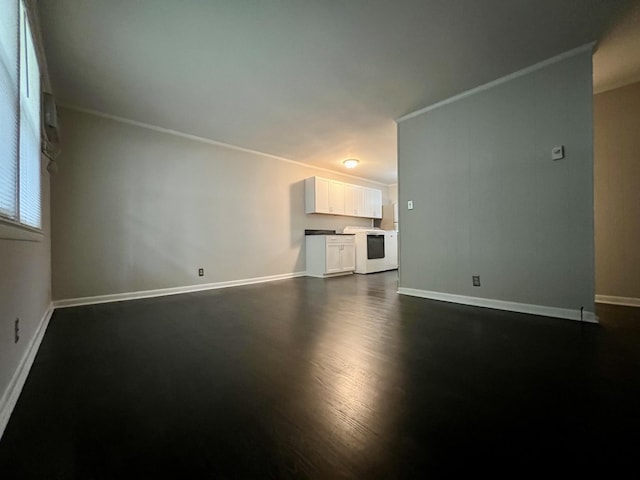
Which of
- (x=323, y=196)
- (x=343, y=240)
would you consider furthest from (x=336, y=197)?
(x=343, y=240)

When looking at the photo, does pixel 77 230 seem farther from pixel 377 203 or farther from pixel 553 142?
pixel 377 203

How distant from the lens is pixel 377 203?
7227mm

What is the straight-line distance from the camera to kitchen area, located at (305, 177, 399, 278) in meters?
5.66

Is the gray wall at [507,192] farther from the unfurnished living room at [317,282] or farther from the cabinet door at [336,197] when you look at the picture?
the cabinet door at [336,197]

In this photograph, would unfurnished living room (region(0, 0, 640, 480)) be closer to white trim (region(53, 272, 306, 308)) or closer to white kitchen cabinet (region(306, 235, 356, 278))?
white trim (region(53, 272, 306, 308))

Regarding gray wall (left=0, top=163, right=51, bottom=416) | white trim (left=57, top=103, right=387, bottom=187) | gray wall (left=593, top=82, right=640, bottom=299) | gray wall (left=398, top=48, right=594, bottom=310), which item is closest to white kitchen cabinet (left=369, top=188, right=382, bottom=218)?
white trim (left=57, top=103, right=387, bottom=187)

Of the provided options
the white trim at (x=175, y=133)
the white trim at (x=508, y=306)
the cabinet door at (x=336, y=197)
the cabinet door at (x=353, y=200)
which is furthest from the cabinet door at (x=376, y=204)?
the white trim at (x=508, y=306)

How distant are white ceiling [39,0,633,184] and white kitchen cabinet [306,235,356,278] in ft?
8.62

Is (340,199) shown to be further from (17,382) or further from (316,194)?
(17,382)

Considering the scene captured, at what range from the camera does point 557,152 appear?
2502 mm

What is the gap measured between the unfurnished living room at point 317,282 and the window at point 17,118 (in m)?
0.03

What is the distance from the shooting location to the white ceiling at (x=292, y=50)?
6.35 feet

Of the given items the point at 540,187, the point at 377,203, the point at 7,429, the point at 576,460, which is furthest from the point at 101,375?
the point at 377,203

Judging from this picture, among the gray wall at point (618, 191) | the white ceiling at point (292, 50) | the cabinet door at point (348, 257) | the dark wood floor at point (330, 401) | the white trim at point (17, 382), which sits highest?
the white ceiling at point (292, 50)
